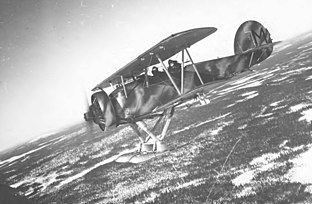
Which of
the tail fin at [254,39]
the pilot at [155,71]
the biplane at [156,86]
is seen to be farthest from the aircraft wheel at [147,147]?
the tail fin at [254,39]

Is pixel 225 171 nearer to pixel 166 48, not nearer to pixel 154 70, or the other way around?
pixel 154 70

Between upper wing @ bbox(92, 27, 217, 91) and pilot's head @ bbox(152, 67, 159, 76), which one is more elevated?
upper wing @ bbox(92, 27, 217, 91)

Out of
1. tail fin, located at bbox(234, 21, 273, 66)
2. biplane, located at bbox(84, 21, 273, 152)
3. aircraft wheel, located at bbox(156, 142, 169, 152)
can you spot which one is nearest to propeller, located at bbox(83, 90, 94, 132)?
biplane, located at bbox(84, 21, 273, 152)

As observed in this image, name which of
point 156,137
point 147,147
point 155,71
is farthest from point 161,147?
point 155,71

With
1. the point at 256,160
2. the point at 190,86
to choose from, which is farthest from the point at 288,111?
the point at 190,86

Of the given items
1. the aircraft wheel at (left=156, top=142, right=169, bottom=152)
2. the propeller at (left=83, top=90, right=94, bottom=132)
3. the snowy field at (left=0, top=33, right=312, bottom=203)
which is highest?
the propeller at (left=83, top=90, right=94, bottom=132)

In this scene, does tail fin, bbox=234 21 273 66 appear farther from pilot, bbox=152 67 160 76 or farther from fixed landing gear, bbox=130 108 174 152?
fixed landing gear, bbox=130 108 174 152
